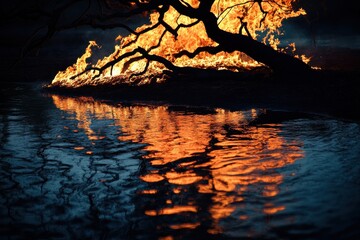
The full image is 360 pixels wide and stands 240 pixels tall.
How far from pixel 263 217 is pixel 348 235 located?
0.87 meters

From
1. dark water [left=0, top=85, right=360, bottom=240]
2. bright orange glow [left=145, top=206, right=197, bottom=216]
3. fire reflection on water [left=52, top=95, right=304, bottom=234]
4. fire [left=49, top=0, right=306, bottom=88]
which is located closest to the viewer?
dark water [left=0, top=85, right=360, bottom=240]

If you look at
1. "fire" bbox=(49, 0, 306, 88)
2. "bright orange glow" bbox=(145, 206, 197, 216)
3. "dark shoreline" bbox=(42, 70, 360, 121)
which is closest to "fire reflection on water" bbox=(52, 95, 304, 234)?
"bright orange glow" bbox=(145, 206, 197, 216)

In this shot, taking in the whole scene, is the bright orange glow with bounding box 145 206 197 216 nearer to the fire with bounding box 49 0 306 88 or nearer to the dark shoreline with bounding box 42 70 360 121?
the dark shoreline with bounding box 42 70 360 121

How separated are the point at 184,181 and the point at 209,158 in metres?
1.41

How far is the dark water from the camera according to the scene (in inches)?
176

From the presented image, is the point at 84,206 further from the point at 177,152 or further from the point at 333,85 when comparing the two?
the point at 333,85

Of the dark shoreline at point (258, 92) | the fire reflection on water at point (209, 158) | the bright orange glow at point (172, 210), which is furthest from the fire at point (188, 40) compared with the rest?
the bright orange glow at point (172, 210)

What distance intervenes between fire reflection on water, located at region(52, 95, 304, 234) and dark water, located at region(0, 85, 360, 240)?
2 centimetres

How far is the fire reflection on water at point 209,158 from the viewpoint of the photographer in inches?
202

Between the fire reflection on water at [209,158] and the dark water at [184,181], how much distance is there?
2cm

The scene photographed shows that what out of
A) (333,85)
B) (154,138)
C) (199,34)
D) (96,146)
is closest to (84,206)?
(96,146)

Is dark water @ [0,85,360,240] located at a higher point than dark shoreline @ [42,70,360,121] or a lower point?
lower

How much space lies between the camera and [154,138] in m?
9.71

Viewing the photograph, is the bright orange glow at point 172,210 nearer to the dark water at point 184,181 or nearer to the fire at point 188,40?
the dark water at point 184,181
